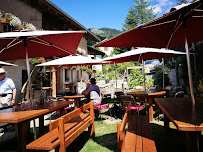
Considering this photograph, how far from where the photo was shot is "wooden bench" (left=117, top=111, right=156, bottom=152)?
65.8 inches

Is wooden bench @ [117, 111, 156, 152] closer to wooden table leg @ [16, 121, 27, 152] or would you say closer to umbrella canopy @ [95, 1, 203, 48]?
umbrella canopy @ [95, 1, 203, 48]

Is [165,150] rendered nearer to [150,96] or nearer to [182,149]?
[182,149]

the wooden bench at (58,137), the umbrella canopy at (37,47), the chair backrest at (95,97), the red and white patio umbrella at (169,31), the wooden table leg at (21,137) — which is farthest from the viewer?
the chair backrest at (95,97)

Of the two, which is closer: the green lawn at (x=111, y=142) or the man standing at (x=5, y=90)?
the green lawn at (x=111, y=142)

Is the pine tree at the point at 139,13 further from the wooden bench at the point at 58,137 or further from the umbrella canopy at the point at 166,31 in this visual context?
the wooden bench at the point at 58,137

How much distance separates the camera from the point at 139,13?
32.5 m

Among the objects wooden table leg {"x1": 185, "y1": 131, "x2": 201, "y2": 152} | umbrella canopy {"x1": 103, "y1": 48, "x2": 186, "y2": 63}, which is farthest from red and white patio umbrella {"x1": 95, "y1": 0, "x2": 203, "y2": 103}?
wooden table leg {"x1": 185, "y1": 131, "x2": 201, "y2": 152}

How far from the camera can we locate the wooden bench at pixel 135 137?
167 cm

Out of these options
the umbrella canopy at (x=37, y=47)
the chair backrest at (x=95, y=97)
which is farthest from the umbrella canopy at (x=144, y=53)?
the umbrella canopy at (x=37, y=47)

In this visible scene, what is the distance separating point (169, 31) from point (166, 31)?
2.8 inches

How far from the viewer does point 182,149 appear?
9.16ft

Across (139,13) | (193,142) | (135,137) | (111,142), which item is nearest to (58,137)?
(135,137)

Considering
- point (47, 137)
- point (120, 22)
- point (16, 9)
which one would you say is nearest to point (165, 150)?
point (47, 137)

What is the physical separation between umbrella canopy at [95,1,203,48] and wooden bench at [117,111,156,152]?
135cm
